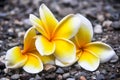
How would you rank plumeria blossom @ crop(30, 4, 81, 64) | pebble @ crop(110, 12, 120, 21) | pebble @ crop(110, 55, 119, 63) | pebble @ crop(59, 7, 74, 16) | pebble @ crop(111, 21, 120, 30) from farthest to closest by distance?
pebble @ crop(59, 7, 74, 16), pebble @ crop(110, 12, 120, 21), pebble @ crop(111, 21, 120, 30), pebble @ crop(110, 55, 119, 63), plumeria blossom @ crop(30, 4, 81, 64)

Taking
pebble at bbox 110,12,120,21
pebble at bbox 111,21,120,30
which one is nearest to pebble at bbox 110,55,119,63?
pebble at bbox 111,21,120,30

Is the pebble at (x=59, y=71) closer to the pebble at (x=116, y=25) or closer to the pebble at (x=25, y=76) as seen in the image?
the pebble at (x=25, y=76)

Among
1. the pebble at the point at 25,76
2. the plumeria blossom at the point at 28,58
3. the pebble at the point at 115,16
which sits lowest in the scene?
the pebble at the point at 25,76

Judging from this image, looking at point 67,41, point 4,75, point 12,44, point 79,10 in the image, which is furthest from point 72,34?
point 79,10

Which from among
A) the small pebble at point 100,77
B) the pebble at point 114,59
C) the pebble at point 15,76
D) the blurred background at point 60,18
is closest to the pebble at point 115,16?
the blurred background at point 60,18

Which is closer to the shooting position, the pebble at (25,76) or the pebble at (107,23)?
the pebble at (25,76)

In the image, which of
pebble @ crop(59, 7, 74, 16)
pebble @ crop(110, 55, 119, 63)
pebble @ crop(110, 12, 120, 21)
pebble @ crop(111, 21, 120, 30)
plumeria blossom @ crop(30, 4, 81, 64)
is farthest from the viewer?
pebble @ crop(59, 7, 74, 16)

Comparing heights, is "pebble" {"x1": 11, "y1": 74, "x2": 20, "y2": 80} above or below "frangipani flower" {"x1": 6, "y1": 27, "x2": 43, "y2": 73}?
below

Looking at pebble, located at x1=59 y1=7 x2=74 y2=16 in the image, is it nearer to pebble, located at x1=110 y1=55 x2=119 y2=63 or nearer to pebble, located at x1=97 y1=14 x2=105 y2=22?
pebble, located at x1=97 y1=14 x2=105 y2=22
